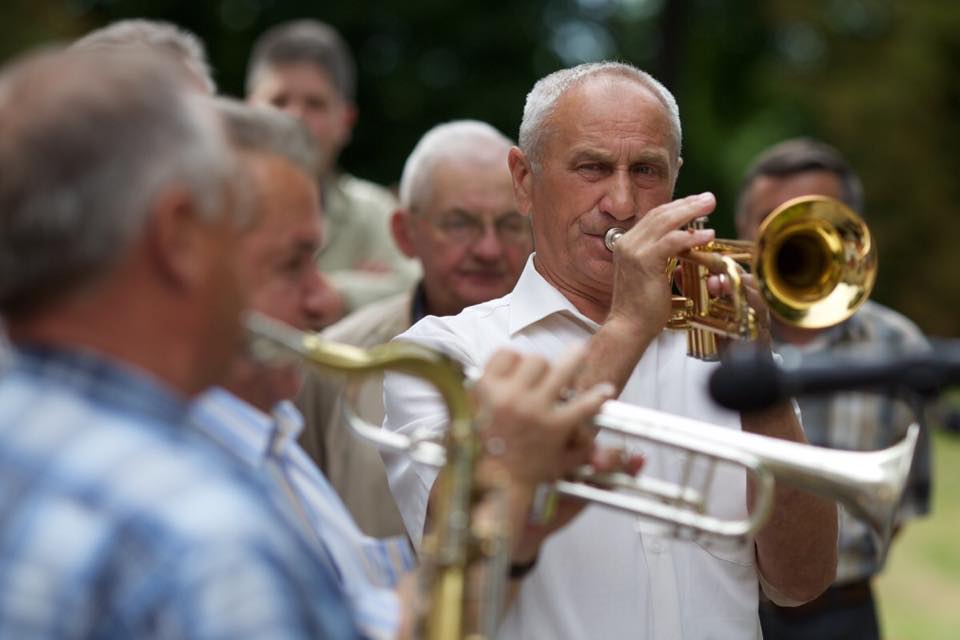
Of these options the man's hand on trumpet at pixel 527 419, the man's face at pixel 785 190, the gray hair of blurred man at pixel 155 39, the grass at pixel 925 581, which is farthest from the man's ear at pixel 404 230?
the grass at pixel 925 581

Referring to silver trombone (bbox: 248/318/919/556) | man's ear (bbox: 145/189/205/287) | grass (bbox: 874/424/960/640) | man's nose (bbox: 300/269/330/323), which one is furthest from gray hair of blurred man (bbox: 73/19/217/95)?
grass (bbox: 874/424/960/640)

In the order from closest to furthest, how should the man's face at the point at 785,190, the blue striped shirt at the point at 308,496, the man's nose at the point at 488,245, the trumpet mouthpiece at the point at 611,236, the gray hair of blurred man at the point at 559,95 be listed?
the blue striped shirt at the point at 308,496
the trumpet mouthpiece at the point at 611,236
the gray hair of blurred man at the point at 559,95
the man's nose at the point at 488,245
the man's face at the point at 785,190

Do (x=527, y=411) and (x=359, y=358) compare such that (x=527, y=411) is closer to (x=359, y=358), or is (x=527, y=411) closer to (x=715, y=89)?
(x=359, y=358)

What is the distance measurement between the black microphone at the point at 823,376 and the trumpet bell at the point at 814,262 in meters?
1.30

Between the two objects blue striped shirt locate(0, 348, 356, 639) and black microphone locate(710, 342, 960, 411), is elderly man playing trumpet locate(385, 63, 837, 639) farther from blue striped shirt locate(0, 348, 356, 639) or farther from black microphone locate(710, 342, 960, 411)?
blue striped shirt locate(0, 348, 356, 639)

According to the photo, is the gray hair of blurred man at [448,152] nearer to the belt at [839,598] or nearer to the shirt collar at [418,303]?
the shirt collar at [418,303]

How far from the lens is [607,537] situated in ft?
10.2

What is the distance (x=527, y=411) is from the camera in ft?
7.55

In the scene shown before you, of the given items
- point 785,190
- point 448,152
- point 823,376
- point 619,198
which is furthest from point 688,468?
point 785,190

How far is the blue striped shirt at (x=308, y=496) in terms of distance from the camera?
2.38 metres

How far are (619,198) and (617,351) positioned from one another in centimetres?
60

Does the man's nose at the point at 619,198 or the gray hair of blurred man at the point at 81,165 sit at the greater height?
the gray hair of blurred man at the point at 81,165

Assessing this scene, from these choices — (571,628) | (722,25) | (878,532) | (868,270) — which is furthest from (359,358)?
(722,25)

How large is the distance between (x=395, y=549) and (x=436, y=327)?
0.92m
